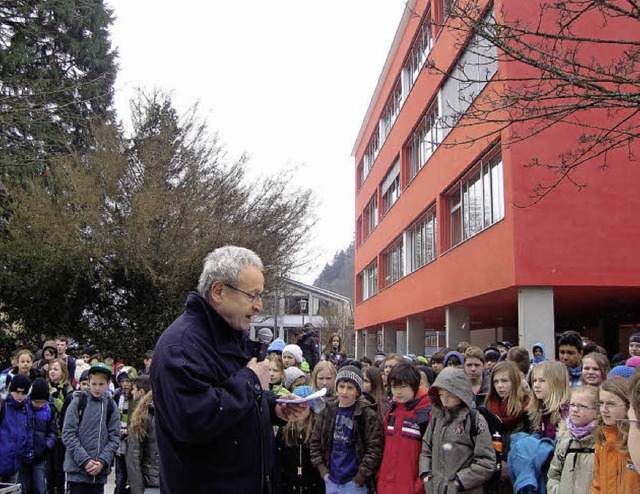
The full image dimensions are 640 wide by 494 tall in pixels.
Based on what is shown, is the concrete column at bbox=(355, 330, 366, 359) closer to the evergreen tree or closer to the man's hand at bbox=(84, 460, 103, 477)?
the evergreen tree

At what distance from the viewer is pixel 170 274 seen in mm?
19297

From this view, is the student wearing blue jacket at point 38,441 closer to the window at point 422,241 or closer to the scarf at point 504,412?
the scarf at point 504,412

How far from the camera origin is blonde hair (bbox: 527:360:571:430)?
5.89m

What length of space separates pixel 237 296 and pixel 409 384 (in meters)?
3.64

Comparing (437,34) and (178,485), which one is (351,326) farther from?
(178,485)

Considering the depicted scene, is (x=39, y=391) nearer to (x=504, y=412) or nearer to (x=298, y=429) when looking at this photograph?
(x=298, y=429)

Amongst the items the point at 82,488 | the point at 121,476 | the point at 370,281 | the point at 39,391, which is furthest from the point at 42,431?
the point at 370,281

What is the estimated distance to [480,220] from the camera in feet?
59.5

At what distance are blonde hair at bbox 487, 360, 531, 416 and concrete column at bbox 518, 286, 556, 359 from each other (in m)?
8.34

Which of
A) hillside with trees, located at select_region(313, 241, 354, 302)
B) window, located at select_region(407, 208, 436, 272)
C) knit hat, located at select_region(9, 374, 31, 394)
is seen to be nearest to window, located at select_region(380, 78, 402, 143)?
window, located at select_region(407, 208, 436, 272)

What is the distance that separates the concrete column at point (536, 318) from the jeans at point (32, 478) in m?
10.2

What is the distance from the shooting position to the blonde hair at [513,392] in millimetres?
6309

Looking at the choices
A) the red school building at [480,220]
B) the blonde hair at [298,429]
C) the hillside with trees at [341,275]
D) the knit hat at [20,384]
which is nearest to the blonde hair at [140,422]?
the blonde hair at [298,429]

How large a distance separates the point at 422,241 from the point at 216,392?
78.3ft
